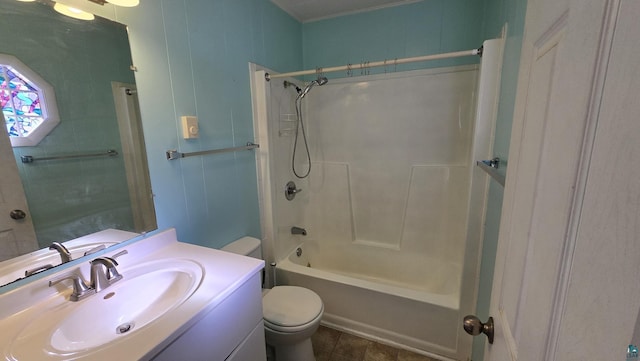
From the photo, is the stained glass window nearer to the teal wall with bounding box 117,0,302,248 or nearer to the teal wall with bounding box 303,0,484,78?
the teal wall with bounding box 117,0,302,248

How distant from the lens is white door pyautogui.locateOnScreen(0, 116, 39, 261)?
0.82 meters

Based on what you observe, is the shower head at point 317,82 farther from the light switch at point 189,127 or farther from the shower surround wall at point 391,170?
the light switch at point 189,127

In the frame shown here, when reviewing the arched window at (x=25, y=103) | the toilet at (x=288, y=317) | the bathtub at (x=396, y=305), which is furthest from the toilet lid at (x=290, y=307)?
Result: the arched window at (x=25, y=103)

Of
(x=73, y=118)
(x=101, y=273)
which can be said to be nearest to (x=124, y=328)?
(x=101, y=273)

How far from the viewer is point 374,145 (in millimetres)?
2332

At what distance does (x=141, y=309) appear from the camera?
39.2 inches

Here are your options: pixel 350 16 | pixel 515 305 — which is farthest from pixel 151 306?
pixel 350 16

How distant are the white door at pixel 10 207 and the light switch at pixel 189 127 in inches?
24.2

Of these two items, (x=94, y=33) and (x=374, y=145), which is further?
(x=374, y=145)

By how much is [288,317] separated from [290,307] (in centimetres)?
8

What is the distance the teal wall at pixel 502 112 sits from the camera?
3.34 feet

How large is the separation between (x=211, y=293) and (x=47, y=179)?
2.33 feet

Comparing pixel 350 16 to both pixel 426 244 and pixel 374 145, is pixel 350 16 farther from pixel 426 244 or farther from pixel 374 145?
pixel 426 244

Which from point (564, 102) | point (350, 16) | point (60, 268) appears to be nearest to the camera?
point (564, 102)
